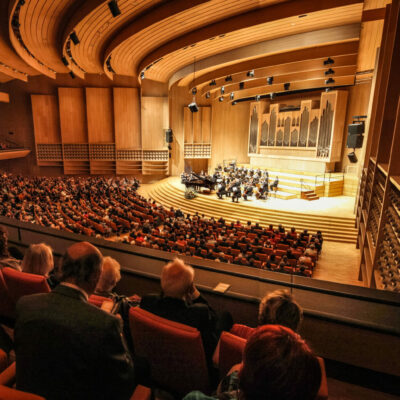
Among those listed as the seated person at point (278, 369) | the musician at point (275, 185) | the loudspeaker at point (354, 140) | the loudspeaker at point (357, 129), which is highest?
the loudspeaker at point (357, 129)

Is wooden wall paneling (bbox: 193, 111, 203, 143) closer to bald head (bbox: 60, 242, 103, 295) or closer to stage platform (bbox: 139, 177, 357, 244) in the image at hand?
stage platform (bbox: 139, 177, 357, 244)

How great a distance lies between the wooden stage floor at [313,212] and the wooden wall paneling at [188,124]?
16.7 feet

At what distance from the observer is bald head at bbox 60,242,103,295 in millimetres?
1244

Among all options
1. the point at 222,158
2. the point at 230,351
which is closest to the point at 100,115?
the point at 222,158

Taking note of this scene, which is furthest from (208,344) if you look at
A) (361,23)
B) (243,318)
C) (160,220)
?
(361,23)

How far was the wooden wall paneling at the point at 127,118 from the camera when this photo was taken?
18906mm

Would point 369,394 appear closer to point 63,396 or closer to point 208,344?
point 208,344

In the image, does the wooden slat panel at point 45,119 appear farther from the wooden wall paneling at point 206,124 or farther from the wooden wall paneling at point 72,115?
the wooden wall paneling at point 206,124

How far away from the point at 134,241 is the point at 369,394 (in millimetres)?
6901

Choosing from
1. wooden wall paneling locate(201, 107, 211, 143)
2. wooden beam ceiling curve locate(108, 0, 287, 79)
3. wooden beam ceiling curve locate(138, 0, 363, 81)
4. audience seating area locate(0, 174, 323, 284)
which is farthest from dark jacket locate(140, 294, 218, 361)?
wooden wall paneling locate(201, 107, 211, 143)

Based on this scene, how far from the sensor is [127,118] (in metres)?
19.2

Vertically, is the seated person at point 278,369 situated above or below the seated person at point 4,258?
above

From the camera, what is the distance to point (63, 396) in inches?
43.2

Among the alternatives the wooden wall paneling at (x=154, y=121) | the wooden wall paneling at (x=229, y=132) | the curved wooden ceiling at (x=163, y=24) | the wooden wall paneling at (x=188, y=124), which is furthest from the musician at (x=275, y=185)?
the wooden wall paneling at (x=154, y=121)
